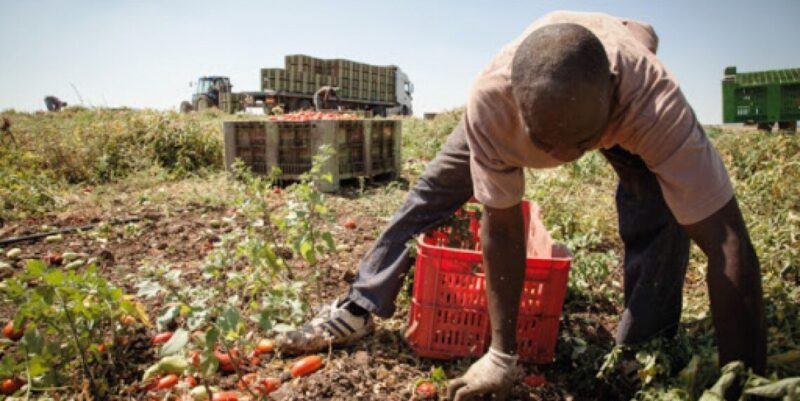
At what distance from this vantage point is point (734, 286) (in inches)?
56.9

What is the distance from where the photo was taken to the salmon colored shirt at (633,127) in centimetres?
142

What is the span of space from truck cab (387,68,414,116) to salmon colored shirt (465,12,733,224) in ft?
84.5

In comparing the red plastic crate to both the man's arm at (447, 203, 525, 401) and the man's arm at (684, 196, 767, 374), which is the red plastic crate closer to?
the man's arm at (447, 203, 525, 401)

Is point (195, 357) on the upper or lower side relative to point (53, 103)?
lower

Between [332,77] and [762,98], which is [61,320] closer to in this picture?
[762,98]

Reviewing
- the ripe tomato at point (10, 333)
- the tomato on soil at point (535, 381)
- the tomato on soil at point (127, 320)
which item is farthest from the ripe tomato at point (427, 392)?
the ripe tomato at point (10, 333)

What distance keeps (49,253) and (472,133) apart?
11.4ft

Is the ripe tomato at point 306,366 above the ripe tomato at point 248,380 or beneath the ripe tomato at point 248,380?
above

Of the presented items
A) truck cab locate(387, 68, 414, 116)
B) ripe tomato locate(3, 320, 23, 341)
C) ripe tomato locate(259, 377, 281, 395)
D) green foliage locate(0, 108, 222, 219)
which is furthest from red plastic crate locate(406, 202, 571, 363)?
A: truck cab locate(387, 68, 414, 116)

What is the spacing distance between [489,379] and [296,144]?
4.68 m

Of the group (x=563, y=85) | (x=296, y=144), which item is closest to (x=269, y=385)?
(x=563, y=85)

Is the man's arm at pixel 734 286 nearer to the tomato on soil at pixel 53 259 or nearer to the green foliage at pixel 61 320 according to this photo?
the green foliage at pixel 61 320

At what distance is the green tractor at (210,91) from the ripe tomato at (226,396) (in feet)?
68.7

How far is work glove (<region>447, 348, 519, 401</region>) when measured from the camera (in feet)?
6.10
